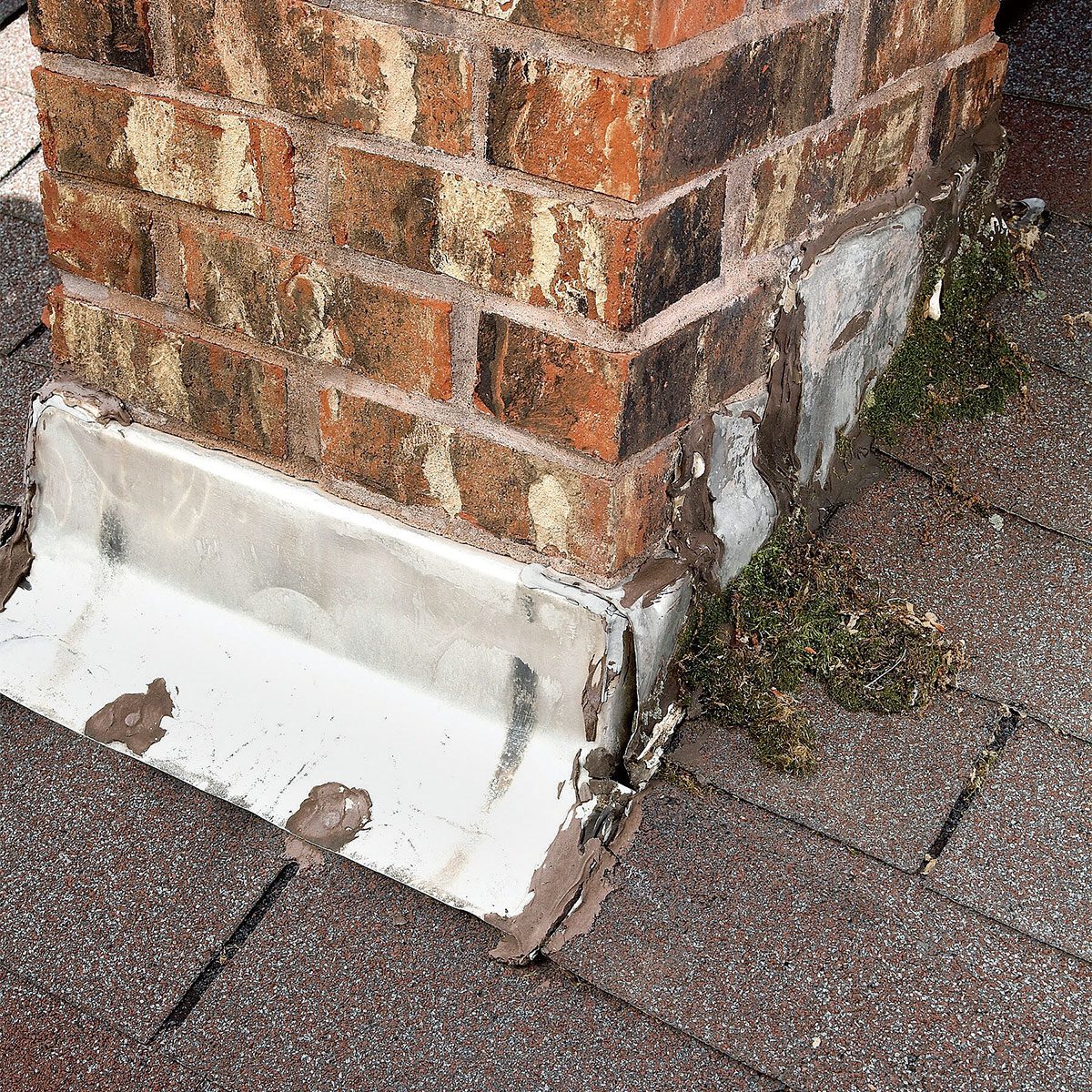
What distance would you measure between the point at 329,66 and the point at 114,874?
0.84 m

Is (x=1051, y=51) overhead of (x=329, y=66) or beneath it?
beneath

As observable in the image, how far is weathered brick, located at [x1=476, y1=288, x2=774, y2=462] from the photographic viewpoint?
1.17m

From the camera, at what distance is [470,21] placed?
3.60 feet

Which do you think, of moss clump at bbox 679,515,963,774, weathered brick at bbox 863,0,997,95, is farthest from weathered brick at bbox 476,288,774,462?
weathered brick at bbox 863,0,997,95

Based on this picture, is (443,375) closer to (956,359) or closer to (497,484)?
(497,484)

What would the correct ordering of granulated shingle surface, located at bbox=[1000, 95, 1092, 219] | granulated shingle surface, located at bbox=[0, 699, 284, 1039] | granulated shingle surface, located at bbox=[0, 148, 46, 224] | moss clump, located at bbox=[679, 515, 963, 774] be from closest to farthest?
granulated shingle surface, located at bbox=[0, 699, 284, 1039], moss clump, located at bbox=[679, 515, 963, 774], granulated shingle surface, located at bbox=[1000, 95, 1092, 219], granulated shingle surface, located at bbox=[0, 148, 46, 224]

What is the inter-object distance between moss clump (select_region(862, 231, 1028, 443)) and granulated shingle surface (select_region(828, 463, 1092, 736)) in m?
0.10

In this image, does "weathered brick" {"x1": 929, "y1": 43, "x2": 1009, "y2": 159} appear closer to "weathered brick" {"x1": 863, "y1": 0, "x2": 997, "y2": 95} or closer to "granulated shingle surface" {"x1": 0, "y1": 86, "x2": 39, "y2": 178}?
"weathered brick" {"x1": 863, "y1": 0, "x2": 997, "y2": 95}

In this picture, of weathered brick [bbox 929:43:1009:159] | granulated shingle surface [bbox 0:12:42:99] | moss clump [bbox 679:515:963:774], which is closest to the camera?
moss clump [bbox 679:515:963:774]

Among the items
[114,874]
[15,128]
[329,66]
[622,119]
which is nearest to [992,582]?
[622,119]

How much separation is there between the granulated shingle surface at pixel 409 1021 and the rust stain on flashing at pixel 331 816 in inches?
3.1

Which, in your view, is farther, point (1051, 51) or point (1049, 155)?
point (1051, 51)

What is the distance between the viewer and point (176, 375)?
4.91ft

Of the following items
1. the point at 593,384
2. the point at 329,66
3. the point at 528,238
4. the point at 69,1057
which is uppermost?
the point at 329,66
